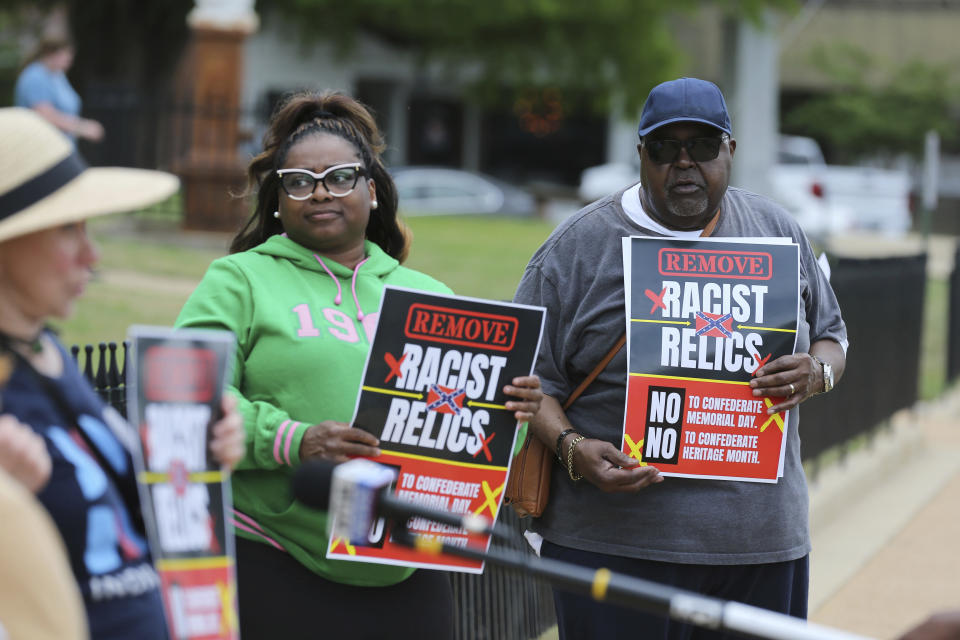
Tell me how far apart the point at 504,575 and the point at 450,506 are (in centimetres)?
250

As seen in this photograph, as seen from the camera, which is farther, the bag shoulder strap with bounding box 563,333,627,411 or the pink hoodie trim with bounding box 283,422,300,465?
the bag shoulder strap with bounding box 563,333,627,411

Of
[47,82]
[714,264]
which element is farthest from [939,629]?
[47,82]

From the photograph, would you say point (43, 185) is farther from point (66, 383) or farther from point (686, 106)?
point (686, 106)

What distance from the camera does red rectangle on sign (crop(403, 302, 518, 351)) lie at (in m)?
3.03

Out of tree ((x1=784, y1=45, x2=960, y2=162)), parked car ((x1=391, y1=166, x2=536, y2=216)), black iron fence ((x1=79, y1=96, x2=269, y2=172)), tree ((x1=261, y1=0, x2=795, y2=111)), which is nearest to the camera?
black iron fence ((x1=79, y1=96, x2=269, y2=172))

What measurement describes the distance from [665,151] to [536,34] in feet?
82.4

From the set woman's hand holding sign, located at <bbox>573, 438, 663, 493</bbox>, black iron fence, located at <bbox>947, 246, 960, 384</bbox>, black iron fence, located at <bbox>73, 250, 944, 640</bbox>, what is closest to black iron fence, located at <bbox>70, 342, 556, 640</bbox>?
black iron fence, located at <bbox>73, 250, 944, 640</bbox>

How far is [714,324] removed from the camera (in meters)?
3.47

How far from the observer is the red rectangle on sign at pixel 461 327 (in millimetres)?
3025

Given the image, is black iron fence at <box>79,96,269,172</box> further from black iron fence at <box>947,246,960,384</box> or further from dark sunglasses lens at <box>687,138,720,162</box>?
dark sunglasses lens at <box>687,138,720,162</box>

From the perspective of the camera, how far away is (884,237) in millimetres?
27719

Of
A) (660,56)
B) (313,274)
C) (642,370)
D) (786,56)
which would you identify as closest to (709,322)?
(642,370)

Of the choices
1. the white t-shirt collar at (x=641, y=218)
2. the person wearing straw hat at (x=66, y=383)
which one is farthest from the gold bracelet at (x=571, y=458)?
the person wearing straw hat at (x=66, y=383)

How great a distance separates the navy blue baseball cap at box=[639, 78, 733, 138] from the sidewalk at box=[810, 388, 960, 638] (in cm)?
361
